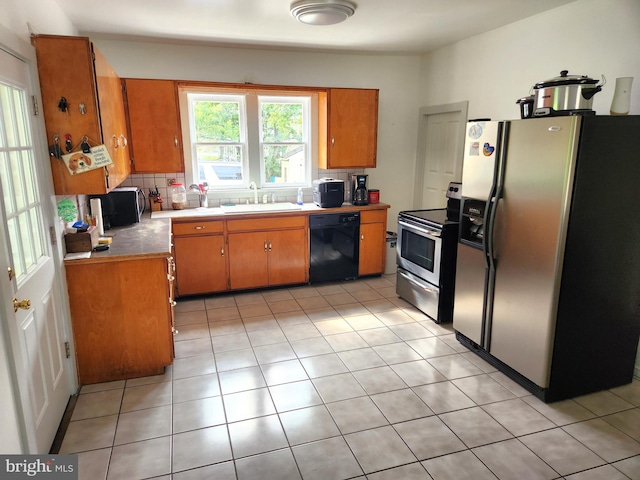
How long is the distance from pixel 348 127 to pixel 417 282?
6.23 ft

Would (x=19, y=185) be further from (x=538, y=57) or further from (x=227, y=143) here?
(x=538, y=57)

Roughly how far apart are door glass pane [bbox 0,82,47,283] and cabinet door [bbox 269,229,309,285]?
2.30 metres

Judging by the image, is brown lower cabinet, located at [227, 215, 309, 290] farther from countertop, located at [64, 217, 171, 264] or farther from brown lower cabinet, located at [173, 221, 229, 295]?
countertop, located at [64, 217, 171, 264]

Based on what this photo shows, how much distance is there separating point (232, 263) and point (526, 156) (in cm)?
283

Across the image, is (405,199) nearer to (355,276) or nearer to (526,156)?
(355,276)

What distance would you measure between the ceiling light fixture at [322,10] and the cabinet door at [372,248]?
2166 millimetres

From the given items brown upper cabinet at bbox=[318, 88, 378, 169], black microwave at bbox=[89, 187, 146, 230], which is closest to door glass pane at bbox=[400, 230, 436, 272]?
brown upper cabinet at bbox=[318, 88, 378, 169]

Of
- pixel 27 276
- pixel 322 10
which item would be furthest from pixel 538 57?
pixel 27 276

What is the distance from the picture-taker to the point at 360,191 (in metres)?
4.62

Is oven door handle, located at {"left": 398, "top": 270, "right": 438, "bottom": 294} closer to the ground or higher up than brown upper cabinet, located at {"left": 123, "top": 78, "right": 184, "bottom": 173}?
closer to the ground

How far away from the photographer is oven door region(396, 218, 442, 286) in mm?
3510

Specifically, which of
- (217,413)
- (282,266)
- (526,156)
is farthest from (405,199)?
(217,413)

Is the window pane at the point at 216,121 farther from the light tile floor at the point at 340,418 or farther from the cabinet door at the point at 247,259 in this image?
the light tile floor at the point at 340,418

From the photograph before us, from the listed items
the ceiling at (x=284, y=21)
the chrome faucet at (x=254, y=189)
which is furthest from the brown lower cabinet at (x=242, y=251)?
the ceiling at (x=284, y=21)
